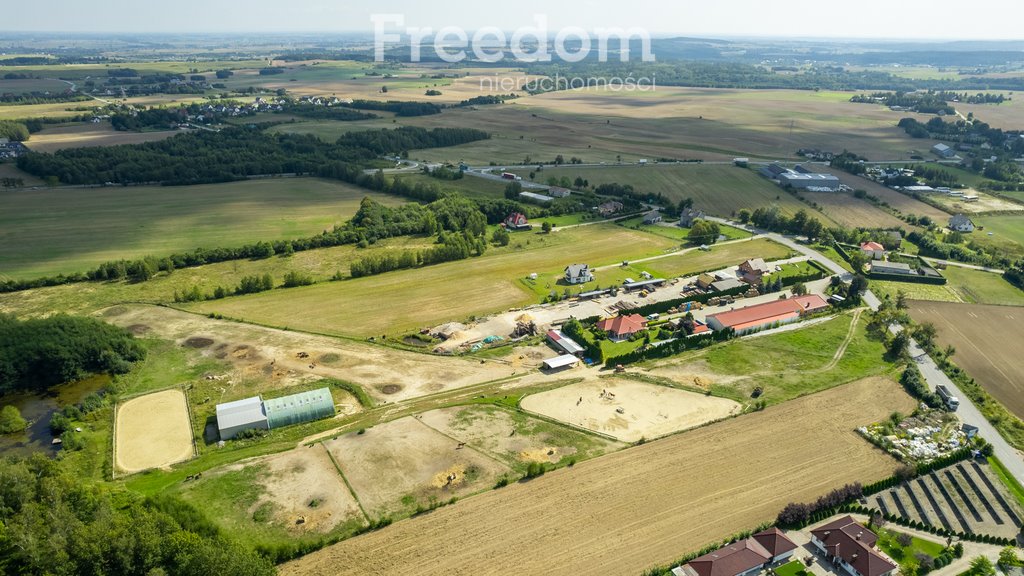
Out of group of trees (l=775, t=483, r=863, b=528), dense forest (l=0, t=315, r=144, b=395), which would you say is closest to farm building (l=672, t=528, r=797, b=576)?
group of trees (l=775, t=483, r=863, b=528)

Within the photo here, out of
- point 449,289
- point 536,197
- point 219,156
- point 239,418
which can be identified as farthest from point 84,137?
point 239,418

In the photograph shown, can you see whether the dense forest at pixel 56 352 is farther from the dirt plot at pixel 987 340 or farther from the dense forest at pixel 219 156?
the dirt plot at pixel 987 340

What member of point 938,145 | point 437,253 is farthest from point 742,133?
point 437,253

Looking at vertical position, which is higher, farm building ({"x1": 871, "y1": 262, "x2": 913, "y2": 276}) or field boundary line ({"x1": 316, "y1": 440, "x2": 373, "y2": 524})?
farm building ({"x1": 871, "y1": 262, "x2": 913, "y2": 276})

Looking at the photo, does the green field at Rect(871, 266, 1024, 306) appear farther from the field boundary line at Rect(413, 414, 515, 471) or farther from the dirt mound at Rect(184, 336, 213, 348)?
the dirt mound at Rect(184, 336, 213, 348)

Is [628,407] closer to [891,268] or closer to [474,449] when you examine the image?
[474,449]

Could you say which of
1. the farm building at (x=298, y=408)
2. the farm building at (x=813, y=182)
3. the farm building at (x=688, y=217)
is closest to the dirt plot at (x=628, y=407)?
the farm building at (x=298, y=408)
